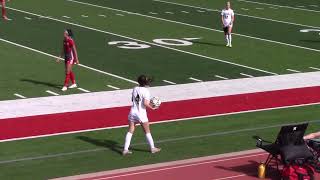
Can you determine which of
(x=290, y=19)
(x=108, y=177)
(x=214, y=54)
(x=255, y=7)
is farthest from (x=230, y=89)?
(x=255, y=7)

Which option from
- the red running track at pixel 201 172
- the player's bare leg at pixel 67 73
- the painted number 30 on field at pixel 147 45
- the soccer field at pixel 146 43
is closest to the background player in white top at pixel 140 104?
the red running track at pixel 201 172

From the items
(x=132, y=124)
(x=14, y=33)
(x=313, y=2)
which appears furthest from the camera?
(x=313, y=2)

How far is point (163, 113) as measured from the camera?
18.5 metres

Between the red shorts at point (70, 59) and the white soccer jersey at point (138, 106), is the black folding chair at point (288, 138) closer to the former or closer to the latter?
the white soccer jersey at point (138, 106)

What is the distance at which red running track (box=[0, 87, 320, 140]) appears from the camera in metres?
16.8

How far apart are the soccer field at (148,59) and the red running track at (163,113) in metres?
0.49

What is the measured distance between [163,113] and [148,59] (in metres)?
7.90

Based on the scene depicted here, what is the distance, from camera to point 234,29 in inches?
1340

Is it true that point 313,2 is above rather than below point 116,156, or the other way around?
above

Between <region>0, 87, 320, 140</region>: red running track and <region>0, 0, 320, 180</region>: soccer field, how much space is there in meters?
0.49

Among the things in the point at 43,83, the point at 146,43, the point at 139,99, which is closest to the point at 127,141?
the point at 139,99

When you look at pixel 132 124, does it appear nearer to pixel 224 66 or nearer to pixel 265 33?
pixel 224 66

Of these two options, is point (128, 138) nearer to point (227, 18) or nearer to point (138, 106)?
point (138, 106)

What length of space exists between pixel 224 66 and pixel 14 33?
9.69 metres
